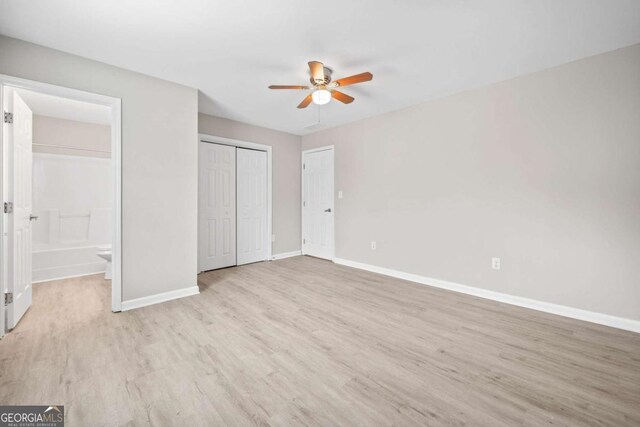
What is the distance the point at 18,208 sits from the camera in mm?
2449

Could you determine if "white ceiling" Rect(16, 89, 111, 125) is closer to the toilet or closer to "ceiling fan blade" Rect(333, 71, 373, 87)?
the toilet

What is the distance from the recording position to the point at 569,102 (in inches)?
103

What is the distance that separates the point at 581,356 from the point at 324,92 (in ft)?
9.89

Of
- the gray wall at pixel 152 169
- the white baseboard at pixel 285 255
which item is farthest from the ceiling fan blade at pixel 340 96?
the white baseboard at pixel 285 255

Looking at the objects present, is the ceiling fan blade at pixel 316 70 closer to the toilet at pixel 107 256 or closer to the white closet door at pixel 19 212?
the white closet door at pixel 19 212

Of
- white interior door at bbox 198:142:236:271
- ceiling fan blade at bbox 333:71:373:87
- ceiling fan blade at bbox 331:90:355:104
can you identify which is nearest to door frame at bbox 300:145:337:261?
white interior door at bbox 198:142:236:271

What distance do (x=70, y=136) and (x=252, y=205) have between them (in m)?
2.92

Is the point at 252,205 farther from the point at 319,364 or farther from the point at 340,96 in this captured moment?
the point at 319,364

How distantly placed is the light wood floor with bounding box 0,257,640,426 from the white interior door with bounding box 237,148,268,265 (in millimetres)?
1833

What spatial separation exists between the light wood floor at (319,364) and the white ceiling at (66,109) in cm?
249

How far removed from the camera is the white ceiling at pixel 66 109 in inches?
132

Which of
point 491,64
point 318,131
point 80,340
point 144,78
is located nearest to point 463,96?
point 491,64

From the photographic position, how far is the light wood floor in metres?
1.44

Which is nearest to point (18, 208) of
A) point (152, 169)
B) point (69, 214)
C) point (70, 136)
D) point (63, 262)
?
point (152, 169)
